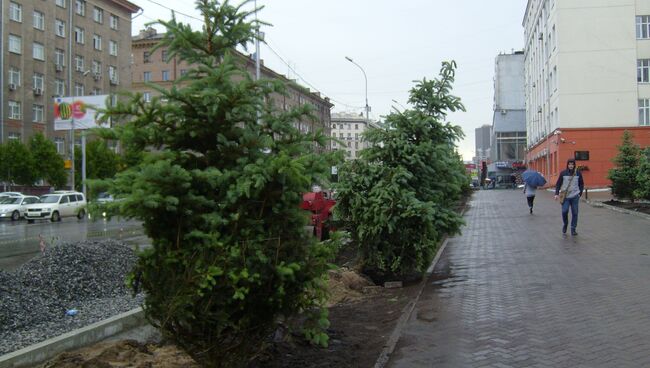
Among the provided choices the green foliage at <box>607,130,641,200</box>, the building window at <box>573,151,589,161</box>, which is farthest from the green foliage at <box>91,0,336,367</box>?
the building window at <box>573,151,589,161</box>

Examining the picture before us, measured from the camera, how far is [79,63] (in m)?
59.9

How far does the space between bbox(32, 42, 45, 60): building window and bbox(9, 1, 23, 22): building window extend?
2815mm

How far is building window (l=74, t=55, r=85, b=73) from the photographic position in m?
59.2

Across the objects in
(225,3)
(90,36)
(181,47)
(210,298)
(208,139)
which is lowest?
(210,298)

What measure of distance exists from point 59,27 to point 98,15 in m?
6.51

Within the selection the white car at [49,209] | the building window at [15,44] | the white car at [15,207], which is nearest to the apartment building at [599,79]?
the white car at [49,209]

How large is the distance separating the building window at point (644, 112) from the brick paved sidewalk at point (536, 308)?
125 feet

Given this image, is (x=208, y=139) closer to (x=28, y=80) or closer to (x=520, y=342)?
(x=520, y=342)

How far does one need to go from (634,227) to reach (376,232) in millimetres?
9595

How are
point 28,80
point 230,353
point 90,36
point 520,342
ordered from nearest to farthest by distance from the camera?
point 230,353 → point 520,342 → point 28,80 → point 90,36

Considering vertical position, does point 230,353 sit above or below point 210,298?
below

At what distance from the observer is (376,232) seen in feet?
28.3

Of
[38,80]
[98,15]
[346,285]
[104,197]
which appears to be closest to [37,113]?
[38,80]

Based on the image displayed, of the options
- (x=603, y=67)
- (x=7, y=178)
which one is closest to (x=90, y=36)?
(x=7, y=178)
